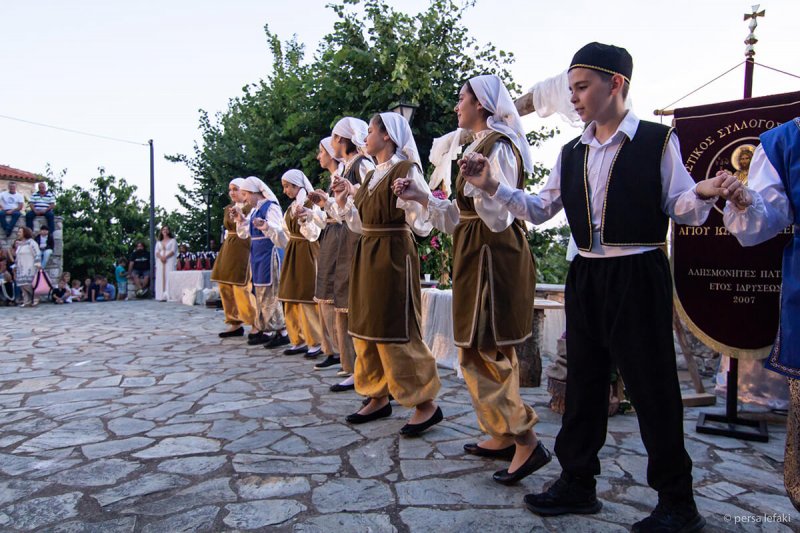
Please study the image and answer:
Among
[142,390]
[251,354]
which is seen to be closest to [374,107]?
[251,354]

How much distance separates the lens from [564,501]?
8.34ft

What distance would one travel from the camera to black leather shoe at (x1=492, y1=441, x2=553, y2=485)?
2.91 metres

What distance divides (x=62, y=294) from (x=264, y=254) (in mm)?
10828

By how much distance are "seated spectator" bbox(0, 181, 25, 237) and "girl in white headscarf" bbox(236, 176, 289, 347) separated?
40.9 feet

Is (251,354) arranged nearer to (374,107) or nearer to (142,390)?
(142,390)

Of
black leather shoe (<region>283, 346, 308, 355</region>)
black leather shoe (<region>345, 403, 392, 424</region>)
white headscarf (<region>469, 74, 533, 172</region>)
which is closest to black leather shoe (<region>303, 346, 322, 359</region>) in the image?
black leather shoe (<region>283, 346, 308, 355</region>)

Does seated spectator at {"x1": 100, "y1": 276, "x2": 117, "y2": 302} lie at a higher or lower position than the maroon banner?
lower

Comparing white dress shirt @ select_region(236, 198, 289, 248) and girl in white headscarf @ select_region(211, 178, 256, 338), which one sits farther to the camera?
girl in white headscarf @ select_region(211, 178, 256, 338)

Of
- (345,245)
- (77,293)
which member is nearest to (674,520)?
(345,245)

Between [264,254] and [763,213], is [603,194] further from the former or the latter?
[264,254]

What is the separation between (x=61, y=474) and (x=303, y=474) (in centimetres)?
130

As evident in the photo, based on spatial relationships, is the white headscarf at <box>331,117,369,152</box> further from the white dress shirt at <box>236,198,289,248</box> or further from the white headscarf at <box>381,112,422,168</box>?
the white dress shirt at <box>236,198,289,248</box>

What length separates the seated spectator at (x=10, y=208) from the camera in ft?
53.1

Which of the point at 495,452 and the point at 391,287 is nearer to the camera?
the point at 495,452
